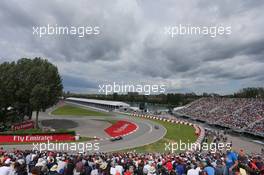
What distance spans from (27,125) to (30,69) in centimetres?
1106

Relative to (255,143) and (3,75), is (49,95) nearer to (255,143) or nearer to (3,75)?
(3,75)

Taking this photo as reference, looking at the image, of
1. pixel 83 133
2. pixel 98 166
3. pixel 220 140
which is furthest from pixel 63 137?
pixel 98 166

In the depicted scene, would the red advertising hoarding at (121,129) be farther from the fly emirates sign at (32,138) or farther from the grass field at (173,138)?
the fly emirates sign at (32,138)

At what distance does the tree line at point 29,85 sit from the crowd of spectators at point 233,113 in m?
37.8

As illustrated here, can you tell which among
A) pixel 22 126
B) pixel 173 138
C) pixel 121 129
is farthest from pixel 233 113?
pixel 22 126

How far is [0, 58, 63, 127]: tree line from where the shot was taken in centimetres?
4988

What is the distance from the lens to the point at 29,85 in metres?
51.2

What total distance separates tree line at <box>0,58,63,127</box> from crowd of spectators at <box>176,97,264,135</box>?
3781 cm

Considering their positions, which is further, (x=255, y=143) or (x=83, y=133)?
(x=83, y=133)

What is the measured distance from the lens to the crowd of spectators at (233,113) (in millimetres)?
55369

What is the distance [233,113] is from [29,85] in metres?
47.5

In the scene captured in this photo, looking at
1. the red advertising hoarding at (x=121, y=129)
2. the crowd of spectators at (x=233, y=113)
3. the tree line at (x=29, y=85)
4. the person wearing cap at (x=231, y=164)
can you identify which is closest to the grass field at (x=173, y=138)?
the red advertising hoarding at (x=121, y=129)

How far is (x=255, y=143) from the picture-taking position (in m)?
44.5

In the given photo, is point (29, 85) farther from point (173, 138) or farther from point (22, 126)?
point (173, 138)
